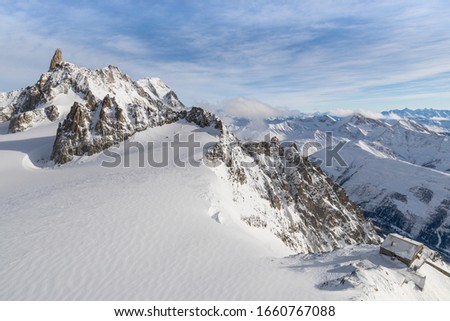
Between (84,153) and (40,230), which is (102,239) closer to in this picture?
(40,230)

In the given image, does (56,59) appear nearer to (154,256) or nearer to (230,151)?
(230,151)

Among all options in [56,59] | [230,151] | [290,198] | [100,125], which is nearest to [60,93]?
[56,59]

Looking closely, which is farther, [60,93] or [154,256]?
[60,93]

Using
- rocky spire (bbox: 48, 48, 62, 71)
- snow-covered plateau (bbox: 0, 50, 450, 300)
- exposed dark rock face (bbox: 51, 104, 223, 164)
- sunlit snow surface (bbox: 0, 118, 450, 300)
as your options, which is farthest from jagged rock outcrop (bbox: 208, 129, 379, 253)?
rocky spire (bbox: 48, 48, 62, 71)

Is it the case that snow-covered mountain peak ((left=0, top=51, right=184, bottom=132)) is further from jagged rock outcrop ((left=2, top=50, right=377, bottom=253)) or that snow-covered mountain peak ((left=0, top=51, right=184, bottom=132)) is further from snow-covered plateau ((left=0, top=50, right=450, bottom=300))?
snow-covered plateau ((left=0, top=50, right=450, bottom=300))
